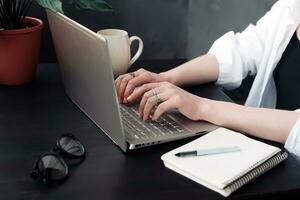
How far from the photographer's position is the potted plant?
116 centimetres

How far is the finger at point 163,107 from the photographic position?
3.18 feet

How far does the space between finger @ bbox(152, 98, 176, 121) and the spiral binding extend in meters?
0.24

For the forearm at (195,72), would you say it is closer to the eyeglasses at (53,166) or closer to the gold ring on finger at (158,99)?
the gold ring on finger at (158,99)

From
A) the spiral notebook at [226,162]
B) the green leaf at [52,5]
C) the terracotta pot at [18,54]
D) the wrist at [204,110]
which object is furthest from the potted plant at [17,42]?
the spiral notebook at [226,162]

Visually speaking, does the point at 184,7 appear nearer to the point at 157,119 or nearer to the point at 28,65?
the point at 28,65

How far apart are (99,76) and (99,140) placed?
0.49 feet

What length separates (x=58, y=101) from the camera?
44.9 inches

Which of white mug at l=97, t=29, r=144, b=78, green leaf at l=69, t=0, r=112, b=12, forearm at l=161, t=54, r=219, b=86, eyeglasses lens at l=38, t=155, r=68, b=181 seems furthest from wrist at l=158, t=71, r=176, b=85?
eyeglasses lens at l=38, t=155, r=68, b=181

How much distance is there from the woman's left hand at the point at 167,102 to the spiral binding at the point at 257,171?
0.66 ft

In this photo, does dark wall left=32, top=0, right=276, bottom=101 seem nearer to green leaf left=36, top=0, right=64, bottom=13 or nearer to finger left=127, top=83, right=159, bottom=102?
green leaf left=36, top=0, right=64, bottom=13

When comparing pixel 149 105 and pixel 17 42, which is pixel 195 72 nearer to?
pixel 149 105

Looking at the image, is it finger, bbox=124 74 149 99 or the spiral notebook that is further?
finger, bbox=124 74 149 99

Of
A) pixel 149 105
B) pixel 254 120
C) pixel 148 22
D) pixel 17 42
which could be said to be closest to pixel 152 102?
pixel 149 105

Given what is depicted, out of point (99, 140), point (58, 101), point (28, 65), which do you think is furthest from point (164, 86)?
point (28, 65)
